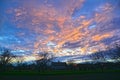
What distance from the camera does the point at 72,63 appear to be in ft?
562

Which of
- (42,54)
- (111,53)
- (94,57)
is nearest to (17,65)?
(42,54)

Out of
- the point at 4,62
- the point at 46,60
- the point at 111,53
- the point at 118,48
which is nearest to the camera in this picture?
the point at 118,48

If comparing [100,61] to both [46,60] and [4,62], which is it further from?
[4,62]

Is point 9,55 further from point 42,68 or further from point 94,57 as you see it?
point 94,57

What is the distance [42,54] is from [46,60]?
473 cm

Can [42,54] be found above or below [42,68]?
above

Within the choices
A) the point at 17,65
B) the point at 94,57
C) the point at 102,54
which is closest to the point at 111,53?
the point at 102,54

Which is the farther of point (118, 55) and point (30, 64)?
point (30, 64)

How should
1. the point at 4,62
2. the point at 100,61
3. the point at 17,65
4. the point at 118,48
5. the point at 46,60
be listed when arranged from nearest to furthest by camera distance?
the point at 118,48, the point at 4,62, the point at 100,61, the point at 46,60, the point at 17,65

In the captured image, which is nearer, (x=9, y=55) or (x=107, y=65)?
(x=9, y=55)

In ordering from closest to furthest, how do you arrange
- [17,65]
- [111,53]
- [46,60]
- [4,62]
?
1. [111,53]
2. [4,62]
3. [46,60]
4. [17,65]

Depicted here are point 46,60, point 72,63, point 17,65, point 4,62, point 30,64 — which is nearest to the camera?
point 4,62

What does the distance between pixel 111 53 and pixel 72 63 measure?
263 ft

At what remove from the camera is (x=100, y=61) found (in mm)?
113938
